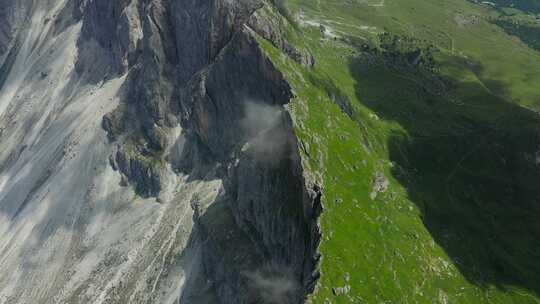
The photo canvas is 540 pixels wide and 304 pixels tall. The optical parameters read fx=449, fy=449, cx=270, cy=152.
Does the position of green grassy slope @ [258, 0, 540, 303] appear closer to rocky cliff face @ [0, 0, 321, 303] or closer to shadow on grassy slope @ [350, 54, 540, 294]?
shadow on grassy slope @ [350, 54, 540, 294]

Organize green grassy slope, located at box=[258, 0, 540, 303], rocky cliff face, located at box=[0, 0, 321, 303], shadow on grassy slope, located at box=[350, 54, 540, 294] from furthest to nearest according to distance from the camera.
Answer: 1. shadow on grassy slope, located at box=[350, 54, 540, 294]
2. rocky cliff face, located at box=[0, 0, 321, 303]
3. green grassy slope, located at box=[258, 0, 540, 303]

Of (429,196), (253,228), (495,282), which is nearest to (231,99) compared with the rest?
(253,228)

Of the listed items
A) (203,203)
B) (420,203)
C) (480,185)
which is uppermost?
(420,203)

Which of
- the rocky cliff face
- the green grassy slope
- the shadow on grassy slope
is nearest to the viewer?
Result: the green grassy slope

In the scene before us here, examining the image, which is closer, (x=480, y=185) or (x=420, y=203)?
(x=420, y=203)

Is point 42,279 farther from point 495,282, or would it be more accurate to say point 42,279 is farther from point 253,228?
point 495,282

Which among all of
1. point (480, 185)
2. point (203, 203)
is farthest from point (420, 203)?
point (203, 203)

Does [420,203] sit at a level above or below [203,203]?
above

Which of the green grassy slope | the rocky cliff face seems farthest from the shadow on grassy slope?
the rocky cliff face

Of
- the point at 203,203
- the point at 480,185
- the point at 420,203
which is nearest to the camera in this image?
the point at 420,203

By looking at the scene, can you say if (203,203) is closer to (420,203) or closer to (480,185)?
(420,203)
